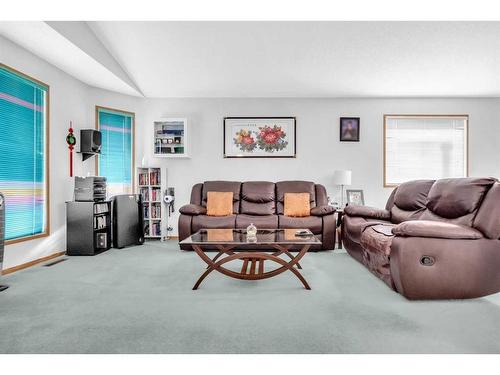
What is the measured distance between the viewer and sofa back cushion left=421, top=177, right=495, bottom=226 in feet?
8.47

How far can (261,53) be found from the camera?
13.1ft

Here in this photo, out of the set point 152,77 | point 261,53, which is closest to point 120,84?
point 152,77

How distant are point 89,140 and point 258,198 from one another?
2744 mm

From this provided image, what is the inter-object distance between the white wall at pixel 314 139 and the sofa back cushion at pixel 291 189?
458 mm

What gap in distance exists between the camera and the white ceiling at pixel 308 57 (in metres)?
3.52

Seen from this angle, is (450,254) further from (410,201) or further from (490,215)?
(410,201)

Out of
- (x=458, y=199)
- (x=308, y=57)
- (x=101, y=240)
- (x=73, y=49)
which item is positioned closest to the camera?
(x=458, y=199)

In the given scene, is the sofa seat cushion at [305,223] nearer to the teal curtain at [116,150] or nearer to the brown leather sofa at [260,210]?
the brown leather sofa at [260,210]

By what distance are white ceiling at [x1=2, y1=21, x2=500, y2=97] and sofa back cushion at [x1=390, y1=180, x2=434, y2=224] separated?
176 cm

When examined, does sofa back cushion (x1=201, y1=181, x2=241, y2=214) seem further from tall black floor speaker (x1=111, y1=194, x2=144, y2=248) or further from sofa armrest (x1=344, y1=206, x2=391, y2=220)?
sofa armrest (x1=344, y1=206, x2=391, y2=220)

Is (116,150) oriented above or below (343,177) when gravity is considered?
above

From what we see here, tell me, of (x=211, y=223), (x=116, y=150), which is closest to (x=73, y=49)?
(x=116, y=150)

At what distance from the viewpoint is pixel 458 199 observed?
2725 millimetres

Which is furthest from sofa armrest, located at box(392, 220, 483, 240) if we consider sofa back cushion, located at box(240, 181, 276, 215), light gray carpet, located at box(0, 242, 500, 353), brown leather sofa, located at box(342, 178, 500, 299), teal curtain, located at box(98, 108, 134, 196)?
teal curtain, located at box(98, 108, 134, 196)
